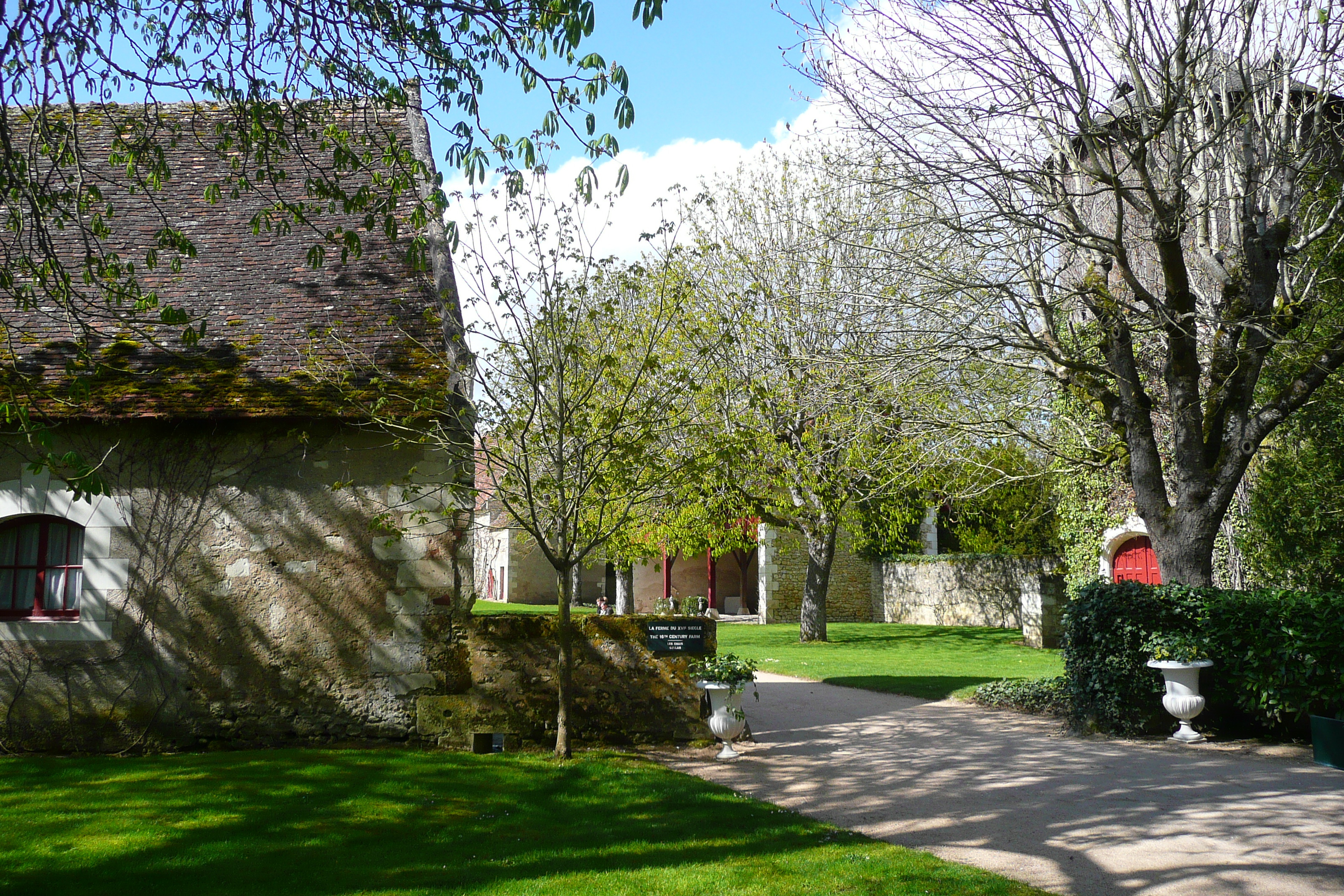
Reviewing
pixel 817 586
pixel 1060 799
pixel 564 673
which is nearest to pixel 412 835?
pixel 564 673

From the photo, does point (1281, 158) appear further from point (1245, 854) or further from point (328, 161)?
point (328, 161)

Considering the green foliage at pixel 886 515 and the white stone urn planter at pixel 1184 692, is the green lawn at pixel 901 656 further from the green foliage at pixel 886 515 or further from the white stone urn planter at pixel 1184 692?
the white stone urn planter at pixel 1184 692

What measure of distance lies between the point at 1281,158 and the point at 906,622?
18949mm

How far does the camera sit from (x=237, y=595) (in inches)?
336

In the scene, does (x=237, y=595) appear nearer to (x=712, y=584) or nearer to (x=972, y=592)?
(x=972, y=592)

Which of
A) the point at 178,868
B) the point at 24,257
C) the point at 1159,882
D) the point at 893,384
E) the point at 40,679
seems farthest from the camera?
the point at 893,384

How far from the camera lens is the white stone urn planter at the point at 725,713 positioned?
Answer: 8.46 metres

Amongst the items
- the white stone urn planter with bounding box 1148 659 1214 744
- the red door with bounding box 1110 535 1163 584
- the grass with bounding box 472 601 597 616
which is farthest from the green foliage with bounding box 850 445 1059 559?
the grass with bounding box 472 601 597 616

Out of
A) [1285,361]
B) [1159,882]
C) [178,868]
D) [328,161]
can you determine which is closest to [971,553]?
[1285,361]

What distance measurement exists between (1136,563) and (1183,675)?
10128 millimetres

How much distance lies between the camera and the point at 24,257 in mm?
5832

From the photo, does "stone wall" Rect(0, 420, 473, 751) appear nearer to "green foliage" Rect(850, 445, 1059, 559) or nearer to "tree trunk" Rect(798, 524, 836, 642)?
"green foliage" Rect(850, 445, 1059, 559)

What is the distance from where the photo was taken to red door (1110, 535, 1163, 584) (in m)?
17.9

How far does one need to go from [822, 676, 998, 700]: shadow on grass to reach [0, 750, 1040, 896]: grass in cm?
579
